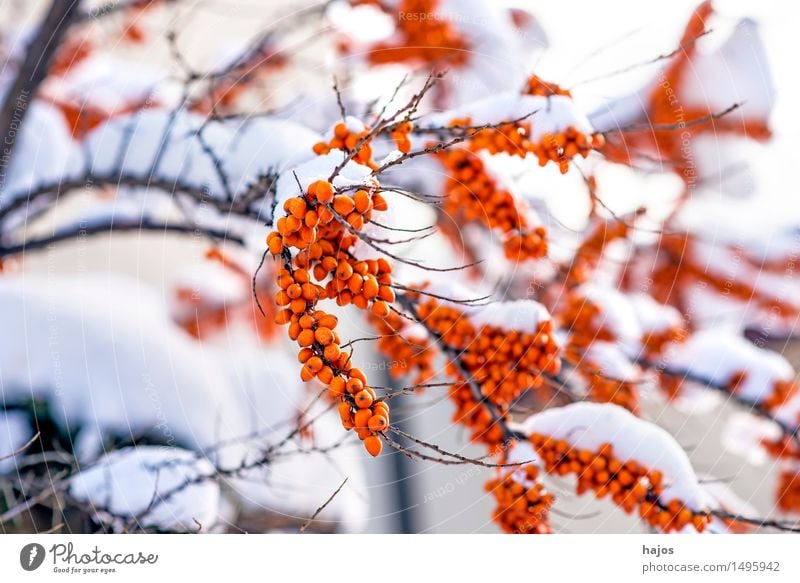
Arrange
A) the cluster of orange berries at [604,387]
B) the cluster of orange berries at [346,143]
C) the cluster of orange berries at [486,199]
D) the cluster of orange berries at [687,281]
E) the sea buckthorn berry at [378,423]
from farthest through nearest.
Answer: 1. the cluster of orange berries at [687,281]
2. the cluster of orange berries at [604,387]
3. the cluster of orange berries at [486,199]
4. the cluster of orange berries at [346,143]
5. the sea buckthorn berry at [378,423]

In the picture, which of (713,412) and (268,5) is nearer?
(268,5)

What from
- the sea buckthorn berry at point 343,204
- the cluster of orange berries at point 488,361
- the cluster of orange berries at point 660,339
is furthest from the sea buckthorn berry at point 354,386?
the cluster of orange berries at point 660,339

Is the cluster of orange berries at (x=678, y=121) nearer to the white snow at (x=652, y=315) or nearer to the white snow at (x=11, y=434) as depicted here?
the white snow at (x=652, y=315)

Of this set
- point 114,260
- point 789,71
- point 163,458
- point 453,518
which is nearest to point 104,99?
point 114,260

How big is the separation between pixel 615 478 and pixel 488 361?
197 mm

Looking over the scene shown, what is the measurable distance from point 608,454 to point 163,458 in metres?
0.58

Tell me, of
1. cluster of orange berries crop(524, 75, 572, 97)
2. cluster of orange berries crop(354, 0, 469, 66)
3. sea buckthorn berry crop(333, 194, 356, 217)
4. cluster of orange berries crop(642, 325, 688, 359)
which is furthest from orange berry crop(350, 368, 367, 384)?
cluster of orange berries crop(642, 325, 688, 359)

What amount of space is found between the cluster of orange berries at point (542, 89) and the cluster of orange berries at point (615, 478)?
1.38 ft

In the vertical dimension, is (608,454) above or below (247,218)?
below

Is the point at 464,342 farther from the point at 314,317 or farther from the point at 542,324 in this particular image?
the point at 314,317

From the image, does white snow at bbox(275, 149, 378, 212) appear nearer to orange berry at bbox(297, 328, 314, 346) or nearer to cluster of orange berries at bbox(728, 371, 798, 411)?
orange berry at bbox(297, 328, 314, 346)
